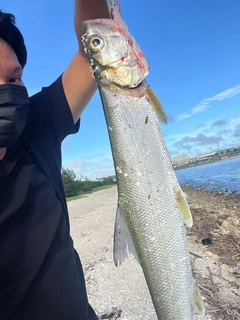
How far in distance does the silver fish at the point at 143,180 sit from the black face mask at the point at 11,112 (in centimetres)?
79

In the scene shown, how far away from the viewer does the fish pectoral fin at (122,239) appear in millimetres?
2367

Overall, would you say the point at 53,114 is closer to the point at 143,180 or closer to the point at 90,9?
the point at 90,9

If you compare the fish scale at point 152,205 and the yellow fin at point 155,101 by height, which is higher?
the yellow fin at point 155,101

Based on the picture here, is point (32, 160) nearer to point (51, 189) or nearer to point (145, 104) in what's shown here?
point (51, 189)

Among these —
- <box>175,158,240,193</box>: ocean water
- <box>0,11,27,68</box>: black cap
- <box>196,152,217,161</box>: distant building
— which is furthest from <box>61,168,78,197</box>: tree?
<box>196,152,217,161</box>: distant building

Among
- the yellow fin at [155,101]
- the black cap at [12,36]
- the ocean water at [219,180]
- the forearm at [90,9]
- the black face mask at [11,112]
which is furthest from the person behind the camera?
the ocean water at [219,180]

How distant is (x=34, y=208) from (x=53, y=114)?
3.56 feet

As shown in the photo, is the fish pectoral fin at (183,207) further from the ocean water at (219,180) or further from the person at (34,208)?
the ocean water at (219,180)

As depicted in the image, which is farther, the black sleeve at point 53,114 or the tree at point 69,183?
the tree at point 69,183

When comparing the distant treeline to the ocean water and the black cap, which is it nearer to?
the ocean water

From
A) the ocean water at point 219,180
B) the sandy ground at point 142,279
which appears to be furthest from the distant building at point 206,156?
the sandy ground at point 142,279

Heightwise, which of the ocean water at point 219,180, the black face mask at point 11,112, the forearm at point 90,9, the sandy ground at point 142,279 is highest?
the forearm at point 90,9

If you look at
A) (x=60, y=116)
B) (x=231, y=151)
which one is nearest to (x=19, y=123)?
(x=60, y=116)

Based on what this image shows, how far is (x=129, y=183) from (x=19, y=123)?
3.63 feet
